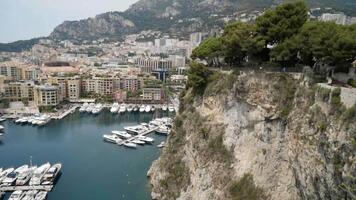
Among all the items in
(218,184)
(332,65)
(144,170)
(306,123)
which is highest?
(332,65)

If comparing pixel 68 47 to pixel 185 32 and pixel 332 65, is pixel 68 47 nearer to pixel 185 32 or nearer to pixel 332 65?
pixel 185 32

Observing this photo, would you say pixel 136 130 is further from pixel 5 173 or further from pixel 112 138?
pixel 5 173

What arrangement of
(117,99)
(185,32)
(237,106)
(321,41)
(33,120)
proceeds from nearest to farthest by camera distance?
1. (321,41)
2. (237,106)
3. (33,120)
4. (117,99)
5. (185,32)

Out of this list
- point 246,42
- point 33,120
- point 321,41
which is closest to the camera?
point 321,41

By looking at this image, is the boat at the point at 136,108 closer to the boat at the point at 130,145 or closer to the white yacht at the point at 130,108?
the white yacht at the point at 130,108

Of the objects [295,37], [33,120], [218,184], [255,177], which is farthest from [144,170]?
[33,120]

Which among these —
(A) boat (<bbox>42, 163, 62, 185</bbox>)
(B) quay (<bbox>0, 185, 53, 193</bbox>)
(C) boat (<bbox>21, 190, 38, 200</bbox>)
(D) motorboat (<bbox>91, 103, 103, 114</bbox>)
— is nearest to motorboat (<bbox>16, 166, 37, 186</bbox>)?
(B) quay (<bbox>0, 185, 53, 193</bbox>)

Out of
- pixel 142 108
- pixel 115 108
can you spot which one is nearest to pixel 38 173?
pixel 115 108
